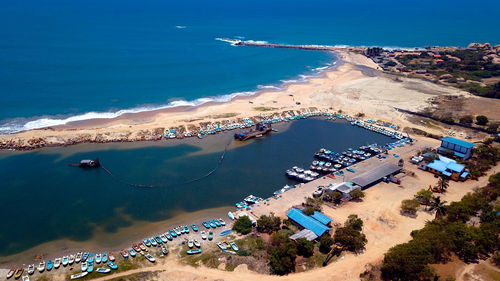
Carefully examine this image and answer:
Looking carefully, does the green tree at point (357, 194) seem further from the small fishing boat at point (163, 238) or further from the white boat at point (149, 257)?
the white boat at point (149, 257)

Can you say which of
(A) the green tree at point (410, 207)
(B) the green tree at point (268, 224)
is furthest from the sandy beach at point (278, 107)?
(A) the green tree at point (410, 207)

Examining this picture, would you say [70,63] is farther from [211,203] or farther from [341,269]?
[341,269]

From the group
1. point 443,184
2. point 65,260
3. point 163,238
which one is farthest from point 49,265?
point 443,184

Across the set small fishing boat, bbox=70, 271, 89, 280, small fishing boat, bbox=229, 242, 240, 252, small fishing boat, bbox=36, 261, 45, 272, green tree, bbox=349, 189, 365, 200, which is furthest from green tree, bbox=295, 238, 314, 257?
small fishing boat, bbox=36, 261, 45, 272

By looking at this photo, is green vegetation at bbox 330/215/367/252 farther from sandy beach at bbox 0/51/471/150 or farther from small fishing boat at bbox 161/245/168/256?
sandy beach at bbox 0/51/471/150

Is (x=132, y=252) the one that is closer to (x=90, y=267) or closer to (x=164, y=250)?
(x=164, y=250)
